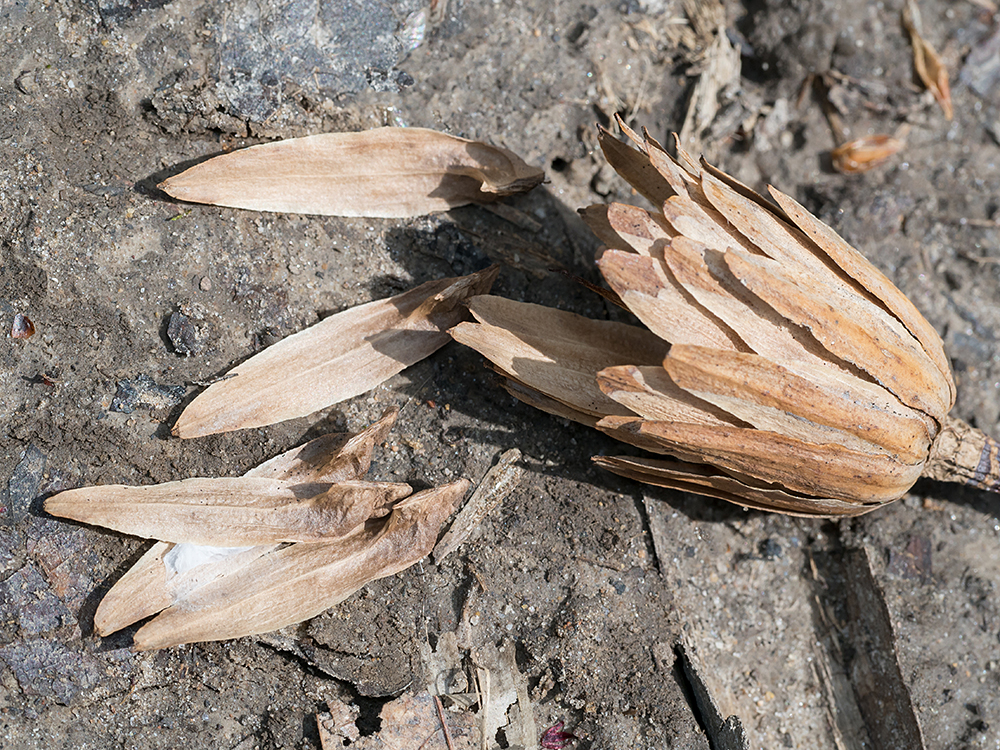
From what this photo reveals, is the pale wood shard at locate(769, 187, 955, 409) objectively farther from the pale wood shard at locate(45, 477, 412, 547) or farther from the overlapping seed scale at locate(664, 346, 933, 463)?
the pale wood shard at locate(45, 477, 412, 547)

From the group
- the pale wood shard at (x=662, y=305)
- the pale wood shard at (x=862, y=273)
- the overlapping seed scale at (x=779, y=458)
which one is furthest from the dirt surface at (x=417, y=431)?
the pale wood shard at (x=862, y=273)

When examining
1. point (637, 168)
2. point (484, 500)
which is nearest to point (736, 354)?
point (637, 168)

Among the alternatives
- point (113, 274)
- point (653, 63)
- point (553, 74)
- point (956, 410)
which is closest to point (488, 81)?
point (553, 74)

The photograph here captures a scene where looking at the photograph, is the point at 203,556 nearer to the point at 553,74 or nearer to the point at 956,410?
the point at 553,74

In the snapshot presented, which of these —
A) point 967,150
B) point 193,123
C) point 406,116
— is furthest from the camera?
point 967,150

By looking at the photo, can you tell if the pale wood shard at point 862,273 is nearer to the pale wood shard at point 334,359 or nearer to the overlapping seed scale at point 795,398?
the overlapping seed scale at point 795,398

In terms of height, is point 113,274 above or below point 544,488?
above
